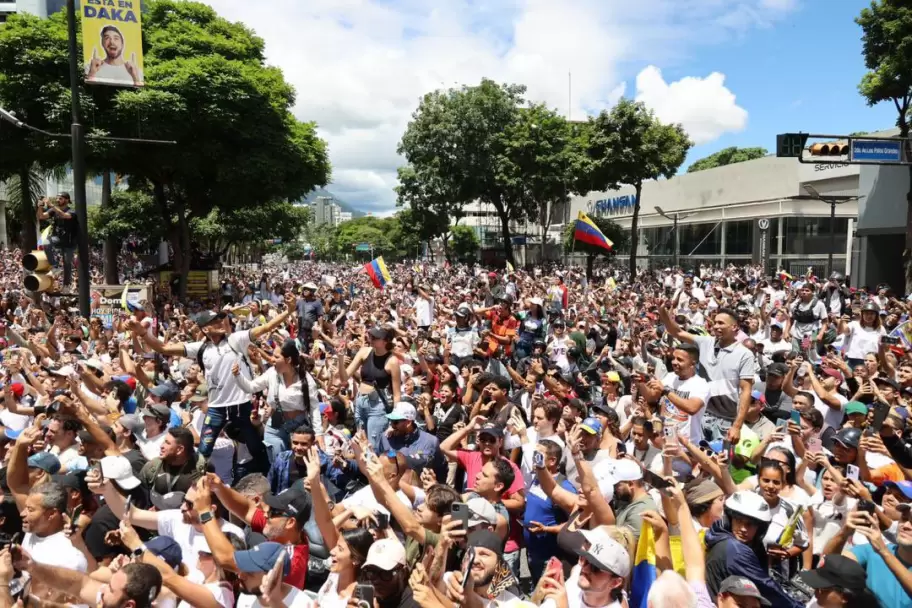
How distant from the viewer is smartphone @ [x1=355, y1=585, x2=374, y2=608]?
2.74 meters

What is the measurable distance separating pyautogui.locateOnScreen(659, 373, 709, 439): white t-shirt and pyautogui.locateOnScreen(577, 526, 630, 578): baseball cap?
2.01 m

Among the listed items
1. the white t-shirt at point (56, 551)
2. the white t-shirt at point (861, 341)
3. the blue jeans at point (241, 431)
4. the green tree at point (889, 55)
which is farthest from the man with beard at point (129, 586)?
the green tree at point (889, 55)

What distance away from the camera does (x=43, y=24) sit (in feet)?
62.9

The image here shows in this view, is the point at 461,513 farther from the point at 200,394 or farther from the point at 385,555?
the point at 200,394

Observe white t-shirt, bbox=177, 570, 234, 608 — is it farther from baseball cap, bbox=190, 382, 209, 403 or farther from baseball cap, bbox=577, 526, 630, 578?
baseball cap, bbox=190, 382, 209, 403

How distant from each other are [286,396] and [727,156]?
2927 inches

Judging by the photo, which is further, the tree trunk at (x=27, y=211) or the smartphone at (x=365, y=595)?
the tree trunk at (x=27, y=211)

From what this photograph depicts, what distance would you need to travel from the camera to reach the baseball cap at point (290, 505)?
354 centimetres

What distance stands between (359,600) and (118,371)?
20.0ft

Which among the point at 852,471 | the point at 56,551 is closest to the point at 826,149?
the point at 852,471

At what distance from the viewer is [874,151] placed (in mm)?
14844

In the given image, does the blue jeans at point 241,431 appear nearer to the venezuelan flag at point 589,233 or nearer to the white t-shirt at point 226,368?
the white t-shirt at point 226,368

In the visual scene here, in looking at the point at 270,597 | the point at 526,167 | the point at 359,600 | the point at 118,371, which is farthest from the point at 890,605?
the point at 526,167

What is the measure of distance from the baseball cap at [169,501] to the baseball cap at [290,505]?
2.09ft
